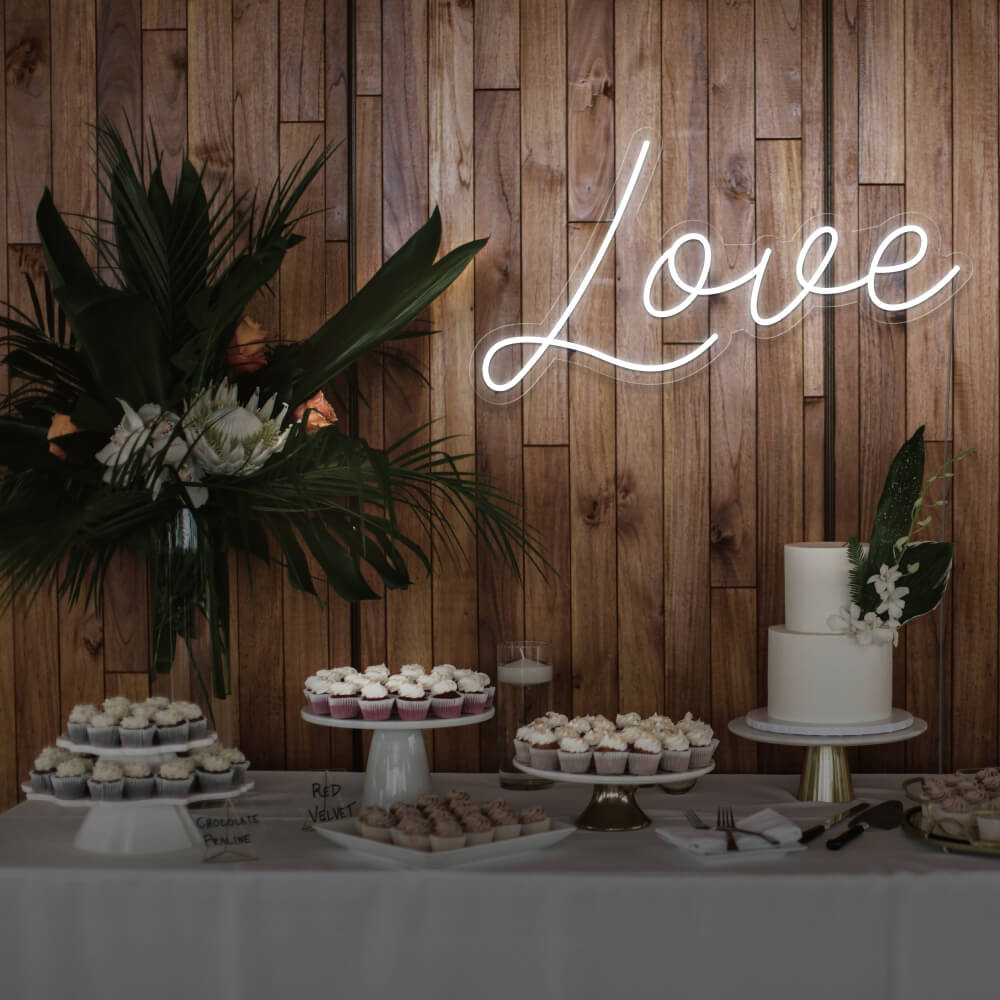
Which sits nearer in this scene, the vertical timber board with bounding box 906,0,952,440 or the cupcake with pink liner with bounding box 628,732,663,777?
the cupcake with pink liner with bounding box 628,732,663,777

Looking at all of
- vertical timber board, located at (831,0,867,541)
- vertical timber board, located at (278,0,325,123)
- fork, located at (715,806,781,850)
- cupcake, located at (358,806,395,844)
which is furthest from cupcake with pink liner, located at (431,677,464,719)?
vertical timber board, located at (278,0,325,123)

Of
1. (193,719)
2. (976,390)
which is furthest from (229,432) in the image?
(976,390)

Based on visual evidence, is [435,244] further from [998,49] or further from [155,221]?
[998,49]

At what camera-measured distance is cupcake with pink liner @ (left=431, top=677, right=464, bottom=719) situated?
200 cm

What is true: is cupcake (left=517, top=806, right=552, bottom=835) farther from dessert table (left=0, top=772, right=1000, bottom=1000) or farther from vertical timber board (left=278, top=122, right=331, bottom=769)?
vertical timber board (left=278, top=122, right=331, bottom=769)

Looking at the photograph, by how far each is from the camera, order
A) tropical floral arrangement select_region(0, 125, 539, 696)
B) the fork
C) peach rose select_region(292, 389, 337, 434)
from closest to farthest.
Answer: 1. the fork
2. tropical floral arrangement select_region(0, 125, 539, 696)
3. peach rose select_region(292, 389, 337, 434)

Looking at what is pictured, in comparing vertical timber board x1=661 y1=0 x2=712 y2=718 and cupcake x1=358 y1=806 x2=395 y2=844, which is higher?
vertical timber board x1=661 y1=0 x2=712 y2=718

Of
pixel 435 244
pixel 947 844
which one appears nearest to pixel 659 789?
pixel 947 844

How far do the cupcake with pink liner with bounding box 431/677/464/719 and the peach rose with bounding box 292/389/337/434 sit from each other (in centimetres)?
58

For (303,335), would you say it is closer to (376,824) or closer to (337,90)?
(337,90)

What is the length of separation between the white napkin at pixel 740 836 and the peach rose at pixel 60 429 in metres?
1.29

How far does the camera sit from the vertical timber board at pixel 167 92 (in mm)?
2496

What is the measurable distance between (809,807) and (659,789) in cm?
31

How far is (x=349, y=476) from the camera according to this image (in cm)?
211
